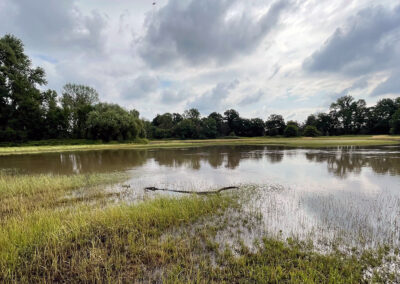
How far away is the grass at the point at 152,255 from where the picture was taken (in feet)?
12.2

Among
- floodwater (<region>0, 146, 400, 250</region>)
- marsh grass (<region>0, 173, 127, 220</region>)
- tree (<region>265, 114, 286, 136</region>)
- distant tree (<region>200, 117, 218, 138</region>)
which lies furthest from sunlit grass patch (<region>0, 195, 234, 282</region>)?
tree (<region>265, 114, 286, 136</region>)

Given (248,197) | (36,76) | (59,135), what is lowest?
(248,197)

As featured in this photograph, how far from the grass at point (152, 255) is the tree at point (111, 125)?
170 ft

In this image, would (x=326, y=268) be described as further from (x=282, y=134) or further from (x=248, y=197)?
(x=282, y=134)

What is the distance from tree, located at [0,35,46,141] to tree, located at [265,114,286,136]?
10365cm

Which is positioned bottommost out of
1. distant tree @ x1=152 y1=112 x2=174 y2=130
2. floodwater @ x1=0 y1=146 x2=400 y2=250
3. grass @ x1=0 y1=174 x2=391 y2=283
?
floodwater @ x1=0 y1=146 x2=400 y2=250

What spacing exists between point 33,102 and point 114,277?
66428 millimetres

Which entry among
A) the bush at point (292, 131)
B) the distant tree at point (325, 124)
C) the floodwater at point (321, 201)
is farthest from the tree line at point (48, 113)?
the floodwater at point (321, 201)

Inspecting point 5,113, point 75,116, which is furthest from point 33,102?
point 75,116

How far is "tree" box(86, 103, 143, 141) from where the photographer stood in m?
53.2

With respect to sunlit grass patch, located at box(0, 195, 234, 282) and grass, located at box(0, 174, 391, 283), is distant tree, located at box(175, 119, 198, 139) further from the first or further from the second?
grass, located at box(0, 174, 391, 283)

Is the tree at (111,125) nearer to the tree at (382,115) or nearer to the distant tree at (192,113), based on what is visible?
the distant tree at (192,113)

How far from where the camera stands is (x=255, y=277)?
12.0ft

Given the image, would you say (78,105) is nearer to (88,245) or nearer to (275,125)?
(88,245)
